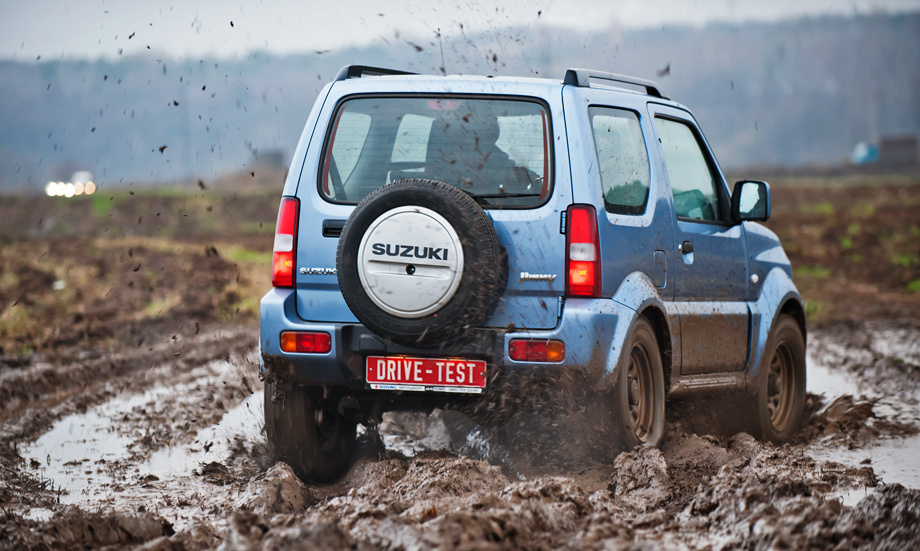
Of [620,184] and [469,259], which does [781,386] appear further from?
[469,259]

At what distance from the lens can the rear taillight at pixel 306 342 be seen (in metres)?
5.07

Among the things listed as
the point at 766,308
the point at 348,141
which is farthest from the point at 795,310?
the point at 348,141

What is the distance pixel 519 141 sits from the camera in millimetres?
5059

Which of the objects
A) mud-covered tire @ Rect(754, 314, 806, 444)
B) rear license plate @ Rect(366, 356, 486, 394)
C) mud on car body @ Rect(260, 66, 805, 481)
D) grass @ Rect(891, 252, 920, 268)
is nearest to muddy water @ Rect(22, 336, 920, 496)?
mud-covered tire @ Rect(754, 314, 806, 444)

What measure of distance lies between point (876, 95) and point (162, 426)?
205509 millimetres

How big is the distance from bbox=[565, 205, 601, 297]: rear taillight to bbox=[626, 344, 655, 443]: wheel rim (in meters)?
0.59

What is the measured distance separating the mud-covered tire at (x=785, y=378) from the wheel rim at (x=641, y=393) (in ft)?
5.44

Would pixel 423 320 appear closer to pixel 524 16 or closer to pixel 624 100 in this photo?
pixel 624 100

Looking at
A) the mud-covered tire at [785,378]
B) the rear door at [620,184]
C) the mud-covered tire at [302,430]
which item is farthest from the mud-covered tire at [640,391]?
the mud-covered tire at [785,378]

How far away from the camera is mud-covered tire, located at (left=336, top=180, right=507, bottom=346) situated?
4715 millimetres

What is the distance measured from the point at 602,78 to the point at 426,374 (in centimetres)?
185

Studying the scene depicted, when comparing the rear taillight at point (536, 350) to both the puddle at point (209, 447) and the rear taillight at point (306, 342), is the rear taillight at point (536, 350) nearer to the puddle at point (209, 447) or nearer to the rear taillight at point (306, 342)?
the rear taillight at point (306, 342)

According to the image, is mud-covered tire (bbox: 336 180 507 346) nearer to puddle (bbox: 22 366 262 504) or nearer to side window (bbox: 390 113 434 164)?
side window (bbox: 390 113 434 164)

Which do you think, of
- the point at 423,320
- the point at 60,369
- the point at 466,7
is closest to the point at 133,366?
the point at 60,369
